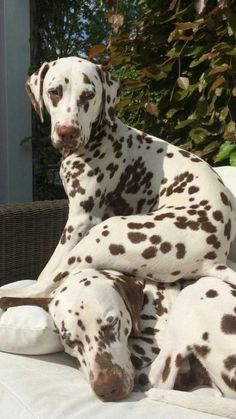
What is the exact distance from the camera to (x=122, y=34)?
374 cm

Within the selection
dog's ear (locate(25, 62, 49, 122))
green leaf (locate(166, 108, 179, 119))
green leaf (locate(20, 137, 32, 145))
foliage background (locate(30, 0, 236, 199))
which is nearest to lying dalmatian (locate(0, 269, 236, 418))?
dog's ear (locate(25, 62, 49, 122))

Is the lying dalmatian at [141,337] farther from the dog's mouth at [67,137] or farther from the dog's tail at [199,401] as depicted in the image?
the dog's mouth at [67,137]

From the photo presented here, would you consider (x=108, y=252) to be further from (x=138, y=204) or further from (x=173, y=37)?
(x=173, y=37)

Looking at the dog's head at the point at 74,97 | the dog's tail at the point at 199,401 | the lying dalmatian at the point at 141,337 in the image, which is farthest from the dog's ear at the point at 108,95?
the dog's tail at the point at 199,401

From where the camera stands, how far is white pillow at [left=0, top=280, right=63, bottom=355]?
192 centimetres

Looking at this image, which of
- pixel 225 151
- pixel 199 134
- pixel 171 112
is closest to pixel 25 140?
pixel 171 112

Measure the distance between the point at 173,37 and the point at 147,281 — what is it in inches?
66.6

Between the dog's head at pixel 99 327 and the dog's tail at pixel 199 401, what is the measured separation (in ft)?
0.35

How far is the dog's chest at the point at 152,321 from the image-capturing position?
2.03m

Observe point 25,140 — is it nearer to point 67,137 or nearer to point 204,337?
point 67,137

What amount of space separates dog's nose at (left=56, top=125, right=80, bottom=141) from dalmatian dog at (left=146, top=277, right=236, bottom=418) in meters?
0.81

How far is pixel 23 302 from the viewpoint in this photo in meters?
2.12

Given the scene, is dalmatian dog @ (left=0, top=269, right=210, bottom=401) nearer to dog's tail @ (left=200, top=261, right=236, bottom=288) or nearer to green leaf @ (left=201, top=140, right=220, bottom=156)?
dog's tail @ (left=200, top=261, right=236, bottom=288)

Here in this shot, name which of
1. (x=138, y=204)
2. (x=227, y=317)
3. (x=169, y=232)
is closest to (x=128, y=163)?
(x=138, y=204)
